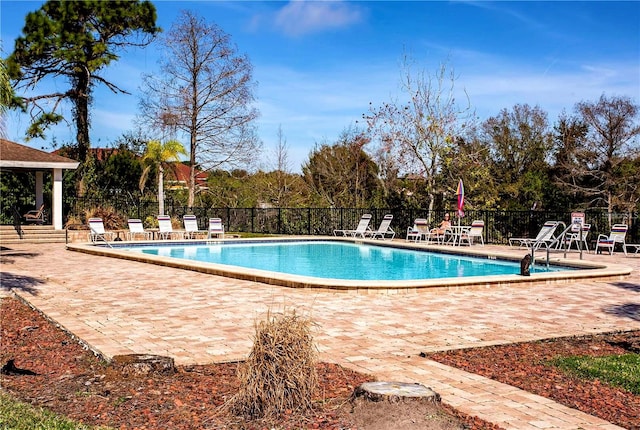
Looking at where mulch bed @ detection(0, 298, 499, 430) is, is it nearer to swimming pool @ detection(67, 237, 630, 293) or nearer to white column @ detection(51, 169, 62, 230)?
swimming pool @ detection(67, 237, 630, 293)

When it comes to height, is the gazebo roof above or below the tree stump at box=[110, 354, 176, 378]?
above

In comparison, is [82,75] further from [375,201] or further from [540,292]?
[540,292]

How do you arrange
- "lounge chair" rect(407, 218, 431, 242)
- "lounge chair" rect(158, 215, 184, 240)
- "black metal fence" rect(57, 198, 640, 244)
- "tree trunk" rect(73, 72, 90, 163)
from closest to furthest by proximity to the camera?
1. "lounge chair" rect(407, 218, 431, 242)
2. "black metal fence" rect(57, 198, 640, 244)
3. "lounge chair" rect(158, 215, 184, 240)
4. "tree trunk" rect(73, 72, 90, 163)

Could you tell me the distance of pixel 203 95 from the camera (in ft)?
96.9

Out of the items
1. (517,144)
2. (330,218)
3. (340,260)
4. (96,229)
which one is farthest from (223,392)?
(517,144)

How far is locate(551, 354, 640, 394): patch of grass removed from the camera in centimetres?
486

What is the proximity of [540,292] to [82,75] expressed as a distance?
23251 mm

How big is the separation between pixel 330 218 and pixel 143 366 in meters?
20.4

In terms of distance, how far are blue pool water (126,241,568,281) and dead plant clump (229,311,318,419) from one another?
919cm

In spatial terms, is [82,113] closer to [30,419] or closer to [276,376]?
[30,419]

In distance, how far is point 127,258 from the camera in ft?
50.0

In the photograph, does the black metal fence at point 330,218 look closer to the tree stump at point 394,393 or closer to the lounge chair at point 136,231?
the lounge chair at point 136,231

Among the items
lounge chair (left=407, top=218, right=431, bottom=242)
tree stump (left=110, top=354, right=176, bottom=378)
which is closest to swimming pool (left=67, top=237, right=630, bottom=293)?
lounge chair (left=407, top=218, right=431, bottom=242)

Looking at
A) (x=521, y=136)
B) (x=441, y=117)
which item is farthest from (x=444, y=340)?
(x=521, y=136)
